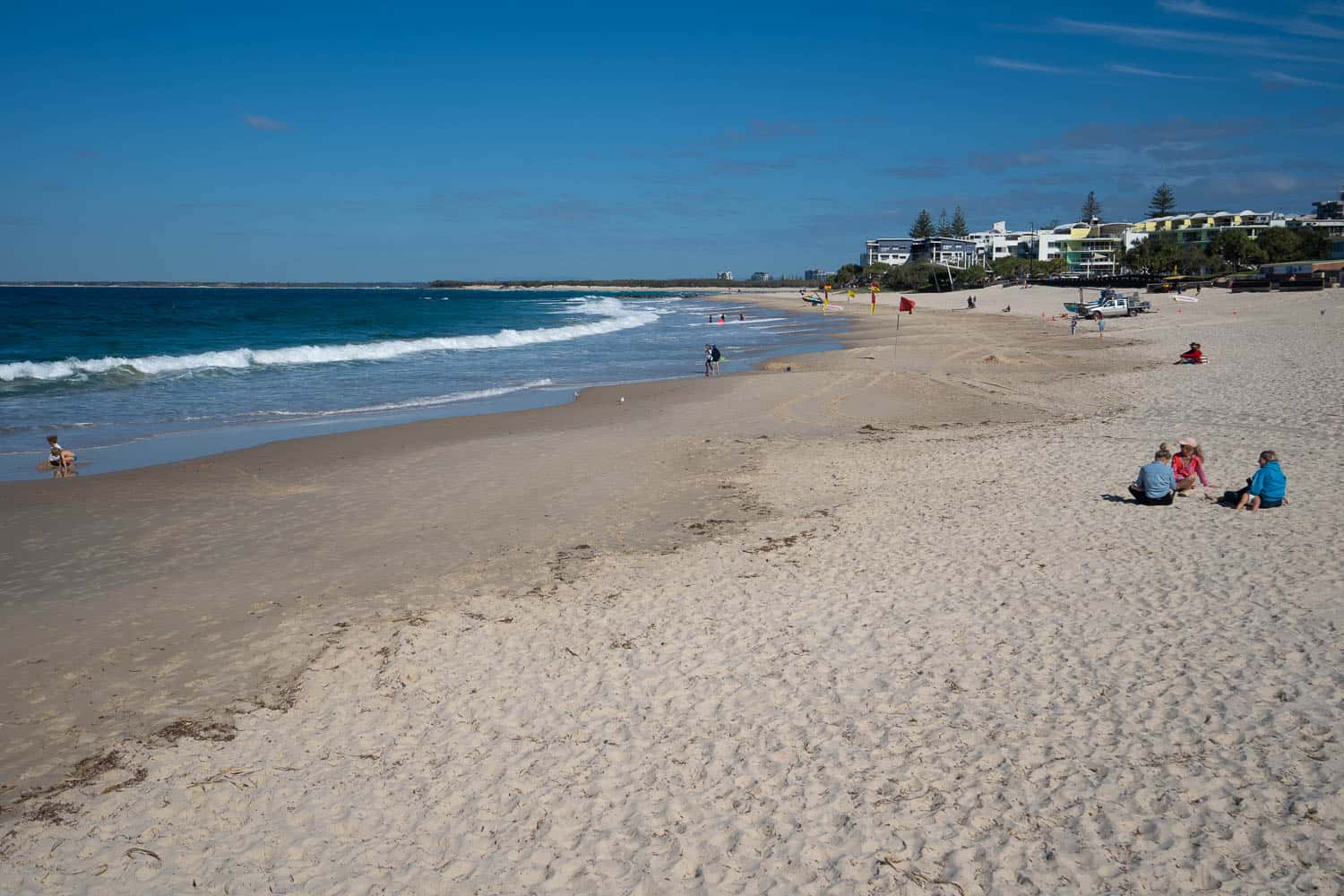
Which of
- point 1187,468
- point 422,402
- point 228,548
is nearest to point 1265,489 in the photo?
point 1187,468

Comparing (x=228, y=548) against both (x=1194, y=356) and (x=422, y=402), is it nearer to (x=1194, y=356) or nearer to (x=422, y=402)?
(x=422, y=402)

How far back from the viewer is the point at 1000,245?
152 metres

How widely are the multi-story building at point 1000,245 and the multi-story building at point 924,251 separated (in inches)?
79.8

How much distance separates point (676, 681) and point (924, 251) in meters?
170

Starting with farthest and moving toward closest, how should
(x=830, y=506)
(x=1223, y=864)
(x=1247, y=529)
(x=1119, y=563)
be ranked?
1. (x=830, y=506)
2. (x=1247, y=529)
3. (x=1119, y=563)
4. (x=1223, y=864)

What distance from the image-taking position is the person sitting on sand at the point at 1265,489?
33.9ft

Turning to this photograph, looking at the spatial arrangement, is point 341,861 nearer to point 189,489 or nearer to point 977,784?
point 977,784

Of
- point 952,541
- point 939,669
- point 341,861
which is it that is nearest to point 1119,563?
point 952,541

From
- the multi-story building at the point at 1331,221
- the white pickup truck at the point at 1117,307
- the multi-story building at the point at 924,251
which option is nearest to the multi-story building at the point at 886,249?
the multi-story building at the point at 924,251

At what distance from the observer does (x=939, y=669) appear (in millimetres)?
6742

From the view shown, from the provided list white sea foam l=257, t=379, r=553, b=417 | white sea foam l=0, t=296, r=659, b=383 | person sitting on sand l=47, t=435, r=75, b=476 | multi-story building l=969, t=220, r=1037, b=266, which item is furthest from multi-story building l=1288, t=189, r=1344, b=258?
person sitting on sand l=47, t=435, r=75, b=476

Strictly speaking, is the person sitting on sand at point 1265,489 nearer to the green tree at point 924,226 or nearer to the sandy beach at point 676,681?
the sandy beach at point 676,681

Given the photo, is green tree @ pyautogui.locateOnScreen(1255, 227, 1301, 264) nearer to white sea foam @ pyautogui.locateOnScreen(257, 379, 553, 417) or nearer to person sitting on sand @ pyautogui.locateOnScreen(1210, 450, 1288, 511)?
white sea foam @ pyautogui.locateOnScreen(257, 379, 553, 417)

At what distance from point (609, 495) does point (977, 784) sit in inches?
311
